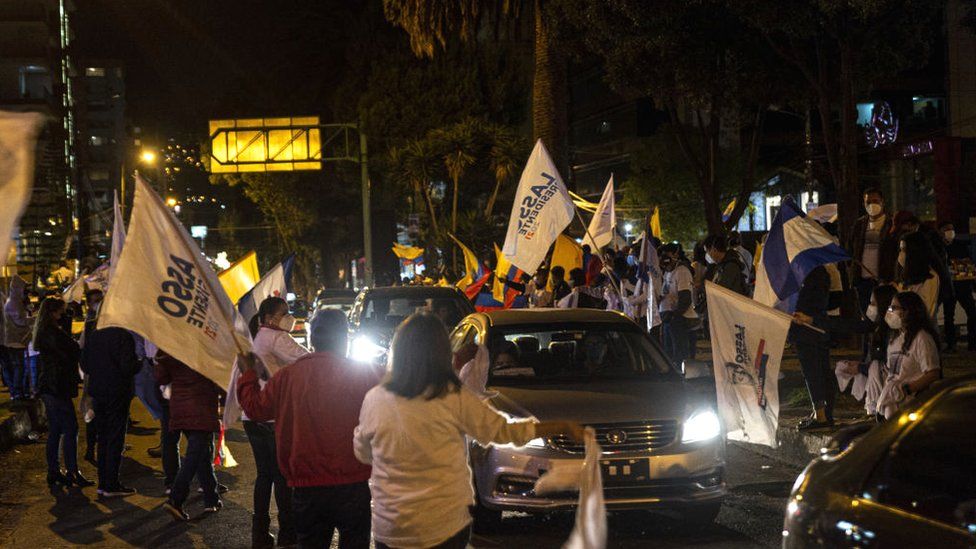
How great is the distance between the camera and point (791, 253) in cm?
1061

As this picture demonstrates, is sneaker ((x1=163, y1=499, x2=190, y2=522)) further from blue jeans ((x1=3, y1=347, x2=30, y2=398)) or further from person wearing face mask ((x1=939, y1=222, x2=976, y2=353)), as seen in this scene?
person wearing face mask ((x1=939, y1=222, x2=976, y2=353))

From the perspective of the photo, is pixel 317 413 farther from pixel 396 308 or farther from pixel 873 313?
pixel 396 308

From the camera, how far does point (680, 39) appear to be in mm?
19656

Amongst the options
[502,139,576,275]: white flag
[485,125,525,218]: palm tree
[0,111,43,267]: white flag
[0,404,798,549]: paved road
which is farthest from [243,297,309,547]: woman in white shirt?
[485,125,525,218]: palm tree

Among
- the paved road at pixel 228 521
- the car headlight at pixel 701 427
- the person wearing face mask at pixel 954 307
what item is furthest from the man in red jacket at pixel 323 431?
the person wearing face mask at pixel 954 307

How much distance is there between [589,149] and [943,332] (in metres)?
60.6

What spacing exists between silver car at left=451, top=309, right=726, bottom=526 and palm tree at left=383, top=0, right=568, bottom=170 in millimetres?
14369

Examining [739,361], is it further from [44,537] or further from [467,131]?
[467,131]

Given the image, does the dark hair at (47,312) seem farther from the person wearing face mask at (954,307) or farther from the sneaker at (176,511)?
the person wearing face mask at (954,307)

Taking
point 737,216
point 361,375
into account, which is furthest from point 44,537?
point 737,216

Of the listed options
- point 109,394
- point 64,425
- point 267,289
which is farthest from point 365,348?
point 109,394

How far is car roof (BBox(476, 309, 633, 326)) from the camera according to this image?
9.40 m

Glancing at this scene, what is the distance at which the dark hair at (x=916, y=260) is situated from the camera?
11586mm

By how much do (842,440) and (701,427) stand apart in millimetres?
3443
